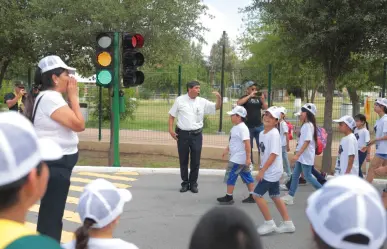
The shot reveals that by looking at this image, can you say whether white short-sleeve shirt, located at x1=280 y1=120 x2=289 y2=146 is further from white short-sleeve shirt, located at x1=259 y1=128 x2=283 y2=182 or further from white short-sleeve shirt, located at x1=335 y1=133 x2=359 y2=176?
white short-sleeve shirt, located at x1=259 y1=128 x2=283 y2=182

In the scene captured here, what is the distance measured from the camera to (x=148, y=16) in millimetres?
11180

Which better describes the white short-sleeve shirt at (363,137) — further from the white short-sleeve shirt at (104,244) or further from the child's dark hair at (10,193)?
the child's dark hair at (10,193)

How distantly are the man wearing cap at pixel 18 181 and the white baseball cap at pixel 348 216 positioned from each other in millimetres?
1022

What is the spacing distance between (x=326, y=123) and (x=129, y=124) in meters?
8.18

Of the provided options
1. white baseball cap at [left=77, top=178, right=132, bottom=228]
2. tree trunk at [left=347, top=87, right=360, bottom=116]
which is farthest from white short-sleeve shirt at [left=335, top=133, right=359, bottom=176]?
tree trunk at [left=347, top=87, right=360, bottom=116]

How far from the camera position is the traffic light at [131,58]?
382 inches

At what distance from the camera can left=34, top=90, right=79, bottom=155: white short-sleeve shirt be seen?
158 inches

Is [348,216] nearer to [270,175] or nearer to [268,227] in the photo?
[270,175]

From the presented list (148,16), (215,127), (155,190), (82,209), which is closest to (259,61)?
(215,127)

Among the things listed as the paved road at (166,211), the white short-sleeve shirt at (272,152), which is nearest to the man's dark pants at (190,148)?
the paved road at (166,211)

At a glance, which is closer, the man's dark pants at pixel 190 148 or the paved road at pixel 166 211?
the paved road at pixel 166 211

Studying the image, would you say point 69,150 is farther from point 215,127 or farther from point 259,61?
point 259,61

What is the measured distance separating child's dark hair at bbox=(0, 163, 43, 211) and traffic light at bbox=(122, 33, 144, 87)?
26.7ft

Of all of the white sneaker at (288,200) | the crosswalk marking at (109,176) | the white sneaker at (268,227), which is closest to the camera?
the white sneaker at (268,227)
